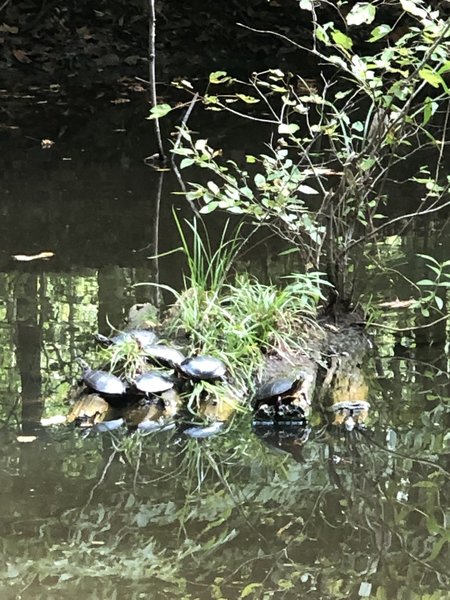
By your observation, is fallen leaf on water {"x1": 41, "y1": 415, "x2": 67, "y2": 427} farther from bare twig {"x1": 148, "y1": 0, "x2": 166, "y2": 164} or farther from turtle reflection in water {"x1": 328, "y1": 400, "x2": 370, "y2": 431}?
bare twig {"x1": 148, "y1": 0, "x2": 166, "y2": 164}

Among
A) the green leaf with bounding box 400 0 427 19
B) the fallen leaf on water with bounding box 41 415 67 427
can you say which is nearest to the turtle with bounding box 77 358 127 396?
the fallen leaf on water with bounding box 41 415 67 427

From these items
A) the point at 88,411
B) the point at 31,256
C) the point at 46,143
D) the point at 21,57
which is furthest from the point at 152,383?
the point at 21,57

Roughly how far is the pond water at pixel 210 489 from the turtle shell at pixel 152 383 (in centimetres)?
25

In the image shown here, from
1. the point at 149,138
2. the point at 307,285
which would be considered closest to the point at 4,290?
the point at 307,285

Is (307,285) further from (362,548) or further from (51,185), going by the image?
(51,185)

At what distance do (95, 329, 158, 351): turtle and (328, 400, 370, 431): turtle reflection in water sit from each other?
0.91 metres

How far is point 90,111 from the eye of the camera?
899cm

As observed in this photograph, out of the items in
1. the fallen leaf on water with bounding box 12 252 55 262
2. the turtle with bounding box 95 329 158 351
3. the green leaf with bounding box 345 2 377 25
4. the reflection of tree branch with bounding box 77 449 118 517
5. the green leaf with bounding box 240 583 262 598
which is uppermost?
the green leaf with bounding box 345 2 377 25

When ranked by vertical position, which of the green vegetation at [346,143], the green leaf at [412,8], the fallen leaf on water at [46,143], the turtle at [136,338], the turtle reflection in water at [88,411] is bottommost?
the turtle reflection in water at [88,411]

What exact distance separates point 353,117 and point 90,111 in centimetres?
291

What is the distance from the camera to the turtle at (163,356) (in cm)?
366

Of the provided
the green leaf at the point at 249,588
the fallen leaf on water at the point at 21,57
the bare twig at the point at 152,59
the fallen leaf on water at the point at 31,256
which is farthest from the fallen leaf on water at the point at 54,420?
the fallen leaf on water at the point at 21,57

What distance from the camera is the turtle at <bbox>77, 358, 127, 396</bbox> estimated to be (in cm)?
345

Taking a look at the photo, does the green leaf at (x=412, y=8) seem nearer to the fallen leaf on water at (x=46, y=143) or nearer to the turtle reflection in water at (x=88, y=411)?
the turtle reflection in water at (x=88, y=411)
